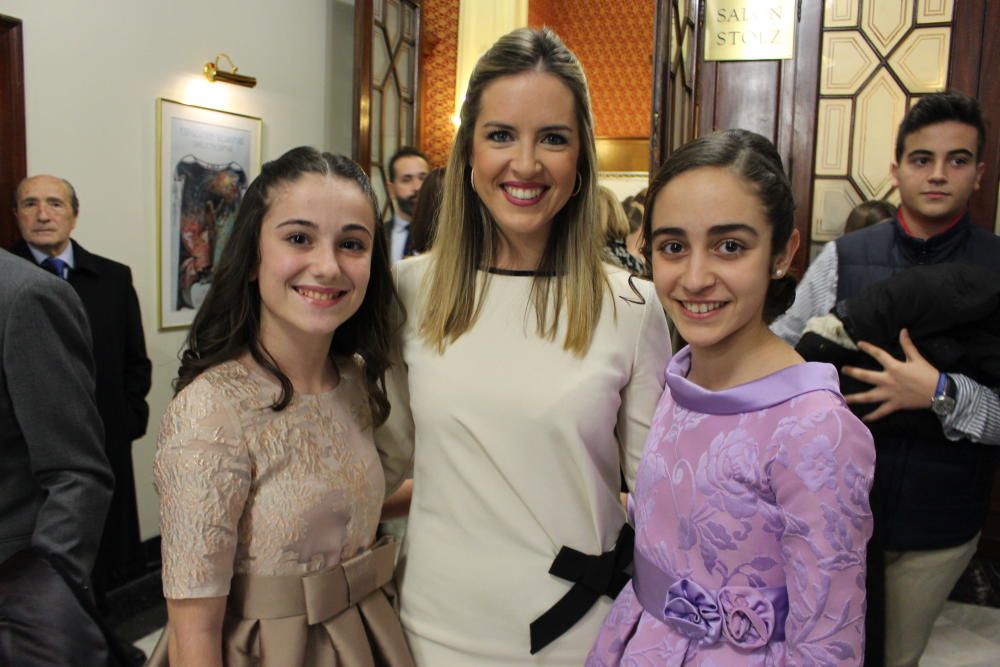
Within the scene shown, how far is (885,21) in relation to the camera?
3.98 metres

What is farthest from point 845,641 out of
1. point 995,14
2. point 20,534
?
point 995,14

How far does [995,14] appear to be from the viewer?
3.80 m

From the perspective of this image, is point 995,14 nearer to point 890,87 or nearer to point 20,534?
point 890,87

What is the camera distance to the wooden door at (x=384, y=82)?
5.06 meters

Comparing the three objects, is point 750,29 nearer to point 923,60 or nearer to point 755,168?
point 923,60

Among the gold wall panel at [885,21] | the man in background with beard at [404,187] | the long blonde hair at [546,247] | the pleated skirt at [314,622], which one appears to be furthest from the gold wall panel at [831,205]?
the pleated skirt at [314,622]

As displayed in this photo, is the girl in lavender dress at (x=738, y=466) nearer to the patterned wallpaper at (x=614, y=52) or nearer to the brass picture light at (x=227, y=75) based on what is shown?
the brass picture light at (x=227, y=75)

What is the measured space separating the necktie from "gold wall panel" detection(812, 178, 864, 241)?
3409 millimetres

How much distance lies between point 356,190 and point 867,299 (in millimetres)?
1226

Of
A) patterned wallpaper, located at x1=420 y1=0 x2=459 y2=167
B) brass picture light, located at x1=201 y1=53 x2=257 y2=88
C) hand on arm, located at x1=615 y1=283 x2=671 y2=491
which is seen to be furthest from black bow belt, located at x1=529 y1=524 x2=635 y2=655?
patterned wallpaper, located at x1=420 y1=0 x2=459 y2=167

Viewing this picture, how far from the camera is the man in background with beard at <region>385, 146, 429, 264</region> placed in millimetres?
4395

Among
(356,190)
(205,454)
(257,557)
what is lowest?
(257,557)

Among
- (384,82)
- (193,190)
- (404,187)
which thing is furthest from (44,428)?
(384,82)

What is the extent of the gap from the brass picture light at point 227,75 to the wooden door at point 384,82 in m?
0.67
